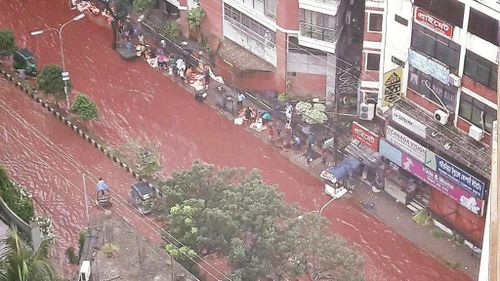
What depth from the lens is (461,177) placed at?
115 ft

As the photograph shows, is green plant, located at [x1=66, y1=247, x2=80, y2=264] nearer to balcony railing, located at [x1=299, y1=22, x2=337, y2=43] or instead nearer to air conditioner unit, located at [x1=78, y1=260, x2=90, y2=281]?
air conditioner unit, located at [x1=78, y1=260, x2=90, y2=281]

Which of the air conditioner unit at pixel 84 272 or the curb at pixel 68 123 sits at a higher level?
the air conditioner unit at pixel 84 272

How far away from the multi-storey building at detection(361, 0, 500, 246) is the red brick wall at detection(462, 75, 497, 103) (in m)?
0.03

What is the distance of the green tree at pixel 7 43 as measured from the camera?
4500 centimetres

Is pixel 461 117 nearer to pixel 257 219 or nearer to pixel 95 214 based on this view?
pixel 257 219

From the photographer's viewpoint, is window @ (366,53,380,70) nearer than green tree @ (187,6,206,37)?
Yes

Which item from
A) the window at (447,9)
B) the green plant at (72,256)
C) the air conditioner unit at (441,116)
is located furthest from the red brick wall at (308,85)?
the green plant at (72,256)

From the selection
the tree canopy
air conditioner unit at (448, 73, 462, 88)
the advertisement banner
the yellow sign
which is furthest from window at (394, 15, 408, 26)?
the tree canopy

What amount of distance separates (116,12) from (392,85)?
1485 cm

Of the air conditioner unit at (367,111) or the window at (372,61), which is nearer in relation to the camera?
the window at (372,61)

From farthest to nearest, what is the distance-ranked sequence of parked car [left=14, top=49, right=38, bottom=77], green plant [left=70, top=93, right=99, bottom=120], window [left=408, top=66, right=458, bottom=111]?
parked car [left=14, top=49, right=38, bottom=77], green plant [left=70, top=93, right=99, bottom=120], window [left=408, top=66, right=458, bottom=111]

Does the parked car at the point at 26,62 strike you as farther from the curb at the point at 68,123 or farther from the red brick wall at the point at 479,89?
the red brick wall at the point at 479,89

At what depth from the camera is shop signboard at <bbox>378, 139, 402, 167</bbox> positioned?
37.3 metres

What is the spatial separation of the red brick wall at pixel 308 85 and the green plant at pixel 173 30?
22.0ft
